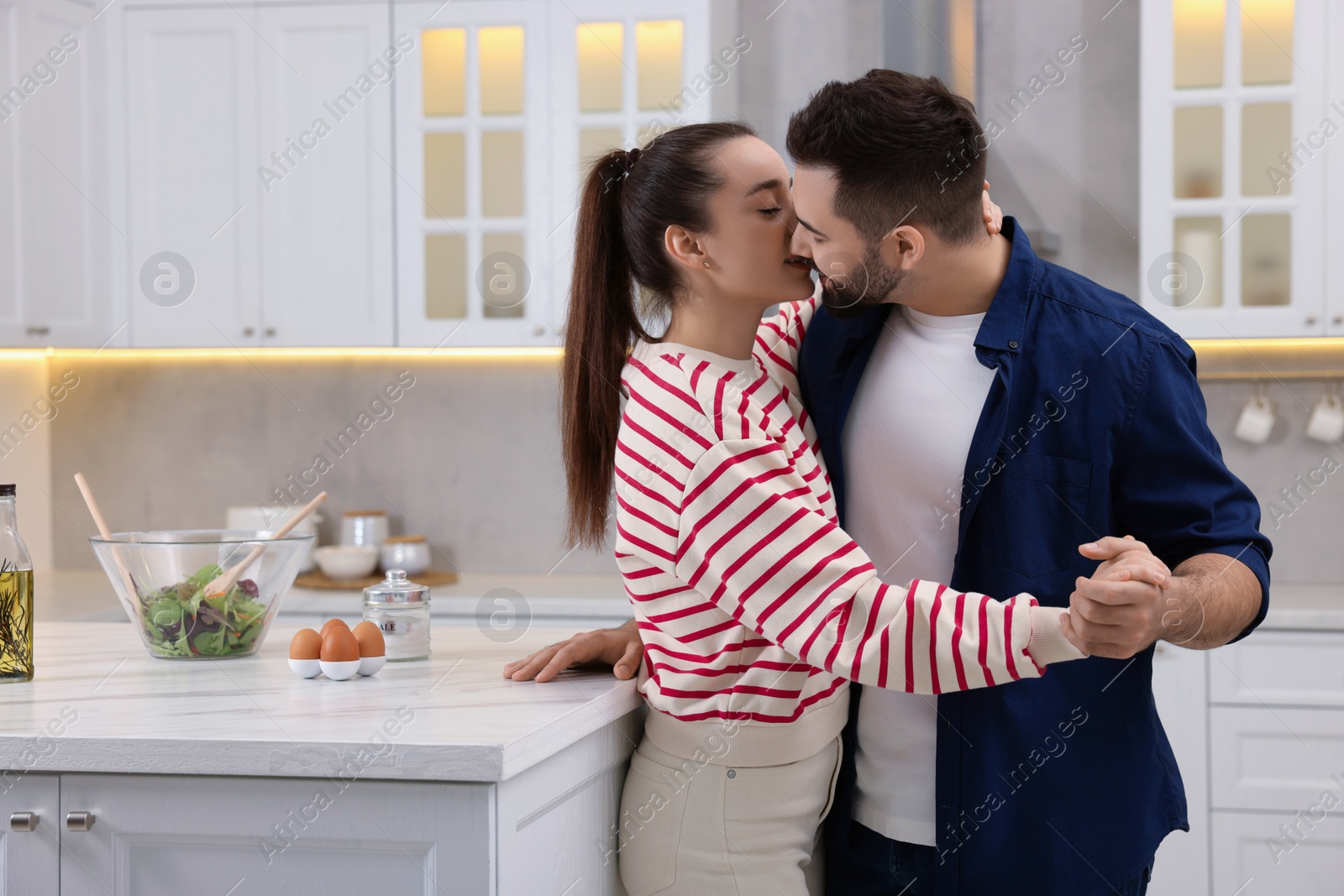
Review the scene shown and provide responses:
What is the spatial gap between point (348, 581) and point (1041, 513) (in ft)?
6.81

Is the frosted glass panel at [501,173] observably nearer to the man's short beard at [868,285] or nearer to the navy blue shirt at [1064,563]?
the man's short beard at [868,285]

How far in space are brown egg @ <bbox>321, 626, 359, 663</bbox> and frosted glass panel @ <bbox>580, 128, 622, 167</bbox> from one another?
5.76 feet

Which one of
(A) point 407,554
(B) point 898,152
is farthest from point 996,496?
(A) point 407,554

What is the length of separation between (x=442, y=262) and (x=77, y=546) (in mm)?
1445

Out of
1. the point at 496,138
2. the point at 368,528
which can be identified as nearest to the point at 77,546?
the point at 368,528

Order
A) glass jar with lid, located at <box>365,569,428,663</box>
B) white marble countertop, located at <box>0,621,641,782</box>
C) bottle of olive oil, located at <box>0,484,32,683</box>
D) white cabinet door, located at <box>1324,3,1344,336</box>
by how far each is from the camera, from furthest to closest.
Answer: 1. white cabinet door, located at <box>1324,3,1344,336</box>
2. glass jar with lid, located at <box>365,569,428,663</box>
3. bottle of olive oil, located at <box>0,484,32,683</box>
4. white marble countertop, located at <box>0,621,641,782</box>

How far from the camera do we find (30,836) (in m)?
1.04

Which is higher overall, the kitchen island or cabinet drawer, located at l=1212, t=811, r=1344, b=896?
the kitchen island

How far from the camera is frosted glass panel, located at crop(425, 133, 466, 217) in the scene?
284cm

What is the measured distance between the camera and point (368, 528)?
10.0 ft

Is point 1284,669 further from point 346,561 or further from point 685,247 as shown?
point 346,561

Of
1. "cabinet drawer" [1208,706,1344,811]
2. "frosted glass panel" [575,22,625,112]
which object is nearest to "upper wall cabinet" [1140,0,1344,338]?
"cabinet drawer" [1208,706,1344,811]

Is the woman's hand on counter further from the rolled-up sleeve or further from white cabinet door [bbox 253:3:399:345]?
white cabinet door [bbox 253:3:399:345]

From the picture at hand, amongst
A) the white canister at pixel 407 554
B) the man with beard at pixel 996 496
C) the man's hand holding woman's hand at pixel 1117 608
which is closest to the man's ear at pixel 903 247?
the man with beard at pixel 996 496
